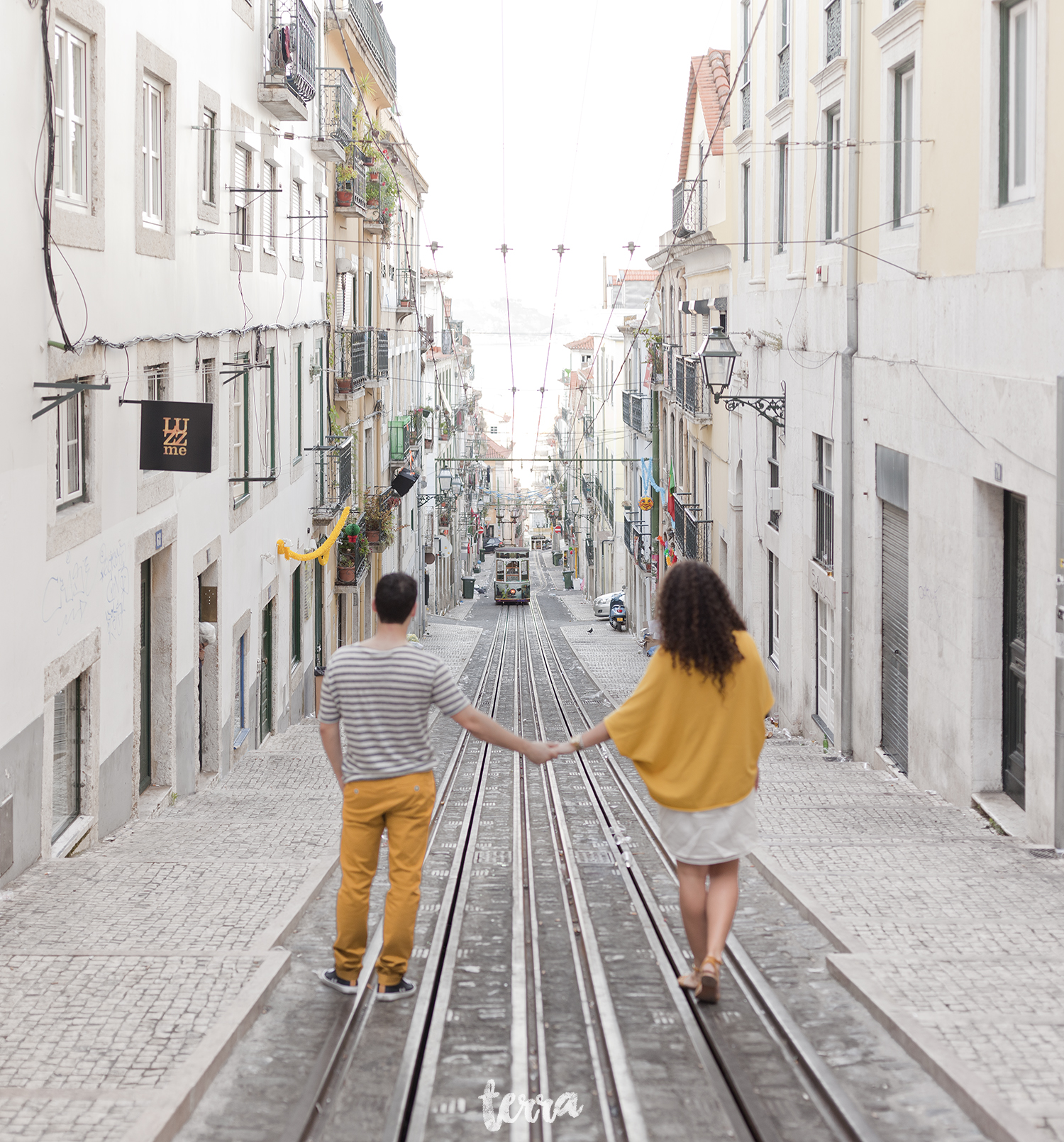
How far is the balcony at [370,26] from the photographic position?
23.3m

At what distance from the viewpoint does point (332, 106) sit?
21.8 m

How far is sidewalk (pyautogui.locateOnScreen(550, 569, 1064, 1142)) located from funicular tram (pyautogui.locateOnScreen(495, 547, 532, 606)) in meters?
53.7

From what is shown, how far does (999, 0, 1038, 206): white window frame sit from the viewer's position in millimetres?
8883

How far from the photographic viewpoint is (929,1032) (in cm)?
475

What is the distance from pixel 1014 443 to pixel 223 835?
5.88 metres

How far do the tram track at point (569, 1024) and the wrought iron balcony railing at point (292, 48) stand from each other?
36.3ft

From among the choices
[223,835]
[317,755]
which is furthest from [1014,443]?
[317,755]

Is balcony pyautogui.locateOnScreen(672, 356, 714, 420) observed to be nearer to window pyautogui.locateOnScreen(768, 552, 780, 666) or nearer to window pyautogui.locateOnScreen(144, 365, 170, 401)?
window pyautogui.locateOnScreen(768, 552, 780, 666)

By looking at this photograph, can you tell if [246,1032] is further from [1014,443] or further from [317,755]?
[317,755]

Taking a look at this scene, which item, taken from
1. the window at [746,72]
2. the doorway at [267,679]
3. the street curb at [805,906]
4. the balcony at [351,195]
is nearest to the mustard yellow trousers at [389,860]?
the street curb at [805,906]

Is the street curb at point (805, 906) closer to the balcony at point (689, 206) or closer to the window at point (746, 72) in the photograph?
the window at point (746, 72)

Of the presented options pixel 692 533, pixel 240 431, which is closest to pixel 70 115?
pixel 240 431

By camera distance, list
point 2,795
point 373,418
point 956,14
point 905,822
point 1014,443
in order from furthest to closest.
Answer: point 373,418, point 956,14, point 905,822, point 1014,443, point 2,795

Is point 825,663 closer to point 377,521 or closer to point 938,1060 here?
point 377,521
